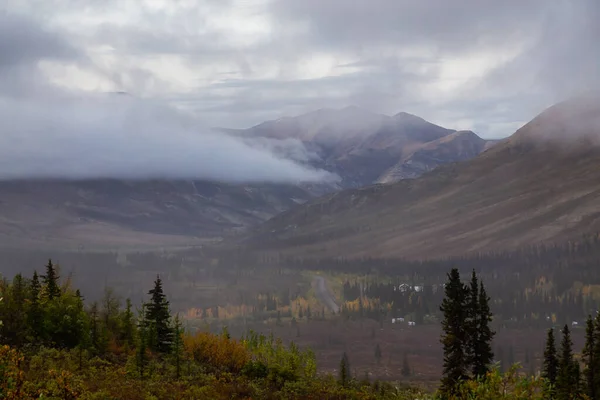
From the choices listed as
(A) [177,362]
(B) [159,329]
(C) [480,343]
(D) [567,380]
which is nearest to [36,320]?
(B) [159,329]

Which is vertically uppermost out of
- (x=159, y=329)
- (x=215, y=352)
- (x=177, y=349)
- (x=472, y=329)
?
(x=472, y=329)

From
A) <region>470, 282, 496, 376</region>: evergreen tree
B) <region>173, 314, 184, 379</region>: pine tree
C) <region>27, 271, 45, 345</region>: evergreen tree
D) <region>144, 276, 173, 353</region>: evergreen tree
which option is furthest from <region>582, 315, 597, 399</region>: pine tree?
<region>27, 271, 45, 345</region>: evergreen tree

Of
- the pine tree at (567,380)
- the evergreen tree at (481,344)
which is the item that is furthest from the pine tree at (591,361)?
the evergreen tree at (481,344)

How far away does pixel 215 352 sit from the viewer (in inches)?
3622

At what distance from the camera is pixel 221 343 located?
9831 cm

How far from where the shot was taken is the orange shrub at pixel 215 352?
274 ft

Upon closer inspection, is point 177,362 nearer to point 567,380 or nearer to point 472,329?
point 472,329

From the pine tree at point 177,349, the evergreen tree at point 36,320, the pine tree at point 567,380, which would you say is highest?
the evergreen tree at point 36,320

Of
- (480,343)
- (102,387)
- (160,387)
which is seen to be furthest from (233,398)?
(480,343)

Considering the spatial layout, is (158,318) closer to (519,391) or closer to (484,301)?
(484,301)

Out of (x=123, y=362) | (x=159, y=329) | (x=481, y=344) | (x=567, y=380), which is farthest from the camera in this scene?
(x=159, y=329)

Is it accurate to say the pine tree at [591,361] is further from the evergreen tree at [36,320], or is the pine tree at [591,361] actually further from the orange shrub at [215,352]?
the evergreen tree at [36,320]

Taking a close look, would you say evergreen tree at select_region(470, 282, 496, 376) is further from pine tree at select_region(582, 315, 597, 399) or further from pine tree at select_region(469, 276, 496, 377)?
pine tree at select_region(582, 315, 597, 399)

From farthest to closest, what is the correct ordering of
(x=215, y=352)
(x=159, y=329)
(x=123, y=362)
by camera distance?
(x=215, y=352)
(x=159, y=329)
(x=123, y=362)
